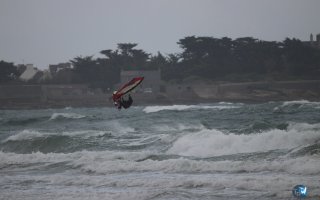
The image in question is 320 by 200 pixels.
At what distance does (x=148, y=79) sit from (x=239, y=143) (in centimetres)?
5821

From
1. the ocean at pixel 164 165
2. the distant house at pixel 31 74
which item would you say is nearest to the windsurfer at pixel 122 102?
the ocean at pixel 164 165

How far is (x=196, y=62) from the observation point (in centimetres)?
8519

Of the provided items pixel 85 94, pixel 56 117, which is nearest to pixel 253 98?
pixel 85 94

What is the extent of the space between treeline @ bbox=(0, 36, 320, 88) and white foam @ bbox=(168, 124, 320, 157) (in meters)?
56.4

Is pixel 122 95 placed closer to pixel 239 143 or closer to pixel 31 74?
pixel 239 143

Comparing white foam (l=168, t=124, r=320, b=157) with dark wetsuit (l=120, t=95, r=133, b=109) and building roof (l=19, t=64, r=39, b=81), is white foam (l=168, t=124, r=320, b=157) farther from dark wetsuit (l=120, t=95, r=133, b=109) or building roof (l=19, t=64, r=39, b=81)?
building roof (l=19, t=64, r=39, b=81)

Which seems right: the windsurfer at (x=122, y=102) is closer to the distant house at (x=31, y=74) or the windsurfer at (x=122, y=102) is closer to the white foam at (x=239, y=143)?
the white foam at (x=239, y=143)

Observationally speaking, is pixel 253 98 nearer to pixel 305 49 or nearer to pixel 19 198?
pixel 305 49

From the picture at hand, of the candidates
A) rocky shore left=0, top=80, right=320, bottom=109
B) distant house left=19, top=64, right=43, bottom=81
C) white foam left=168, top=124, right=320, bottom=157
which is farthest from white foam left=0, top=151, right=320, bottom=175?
distant house left=19, top=64, right=43, bottom=81

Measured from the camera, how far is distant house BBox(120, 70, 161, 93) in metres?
74.3

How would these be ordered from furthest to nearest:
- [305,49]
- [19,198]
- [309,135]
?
[305,49]
[309,135]
[19,198]

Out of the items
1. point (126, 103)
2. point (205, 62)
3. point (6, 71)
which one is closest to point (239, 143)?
point (126, 103)

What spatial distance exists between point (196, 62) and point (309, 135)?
6716 centimetres

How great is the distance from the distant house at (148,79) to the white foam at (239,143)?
175ft
